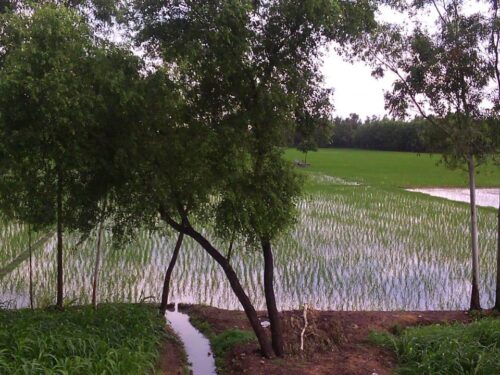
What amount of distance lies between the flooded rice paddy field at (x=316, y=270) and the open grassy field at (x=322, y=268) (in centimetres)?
2

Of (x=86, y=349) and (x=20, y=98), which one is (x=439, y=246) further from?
(x=20, y=98)

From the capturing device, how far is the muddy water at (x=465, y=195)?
1017 inches

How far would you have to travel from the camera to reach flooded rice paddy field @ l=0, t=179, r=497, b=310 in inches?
445

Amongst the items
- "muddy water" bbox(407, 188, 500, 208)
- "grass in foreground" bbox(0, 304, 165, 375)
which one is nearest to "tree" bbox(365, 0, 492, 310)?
"grass in foreground" bbox(0, 304, 165, 375)

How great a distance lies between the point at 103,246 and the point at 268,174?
9.46 metres

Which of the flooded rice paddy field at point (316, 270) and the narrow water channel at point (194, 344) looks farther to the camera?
the flooded rice paddy field at point (316, 270)

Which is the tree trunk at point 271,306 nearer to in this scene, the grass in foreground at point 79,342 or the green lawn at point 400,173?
the grass in foreground at point 79,342

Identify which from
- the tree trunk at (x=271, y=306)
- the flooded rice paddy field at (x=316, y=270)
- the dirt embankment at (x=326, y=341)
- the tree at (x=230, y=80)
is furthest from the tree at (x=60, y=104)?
the dirt embankment at (x=326, y=341)

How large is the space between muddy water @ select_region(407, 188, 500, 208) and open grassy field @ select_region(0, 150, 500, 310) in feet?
19.4

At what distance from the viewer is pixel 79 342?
6445 millimetres

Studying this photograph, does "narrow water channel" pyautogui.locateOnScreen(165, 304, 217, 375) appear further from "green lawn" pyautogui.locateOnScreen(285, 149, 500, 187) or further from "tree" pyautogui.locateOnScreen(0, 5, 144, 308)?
"green lawn" pyautogui.locateOnScreen(285, 149, 500, 187)

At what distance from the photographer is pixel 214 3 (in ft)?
19.8

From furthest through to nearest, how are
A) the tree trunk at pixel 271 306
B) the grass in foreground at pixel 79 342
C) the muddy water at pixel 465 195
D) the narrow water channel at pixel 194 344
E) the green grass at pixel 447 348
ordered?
the muddy water at pixel 465 195 → the narrow water channel at pixel 194 344 → the tree trunk at pixel 271 306 → the green grass at pixel 447 348 → the grass in foreground at pixel 79 342

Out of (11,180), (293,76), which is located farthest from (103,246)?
(293,76)
